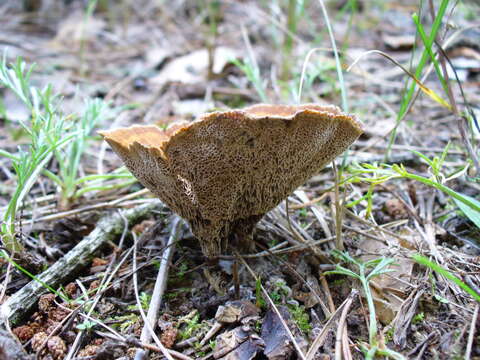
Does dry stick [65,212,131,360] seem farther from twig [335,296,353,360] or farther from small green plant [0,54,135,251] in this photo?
twig [335,296,353,360]

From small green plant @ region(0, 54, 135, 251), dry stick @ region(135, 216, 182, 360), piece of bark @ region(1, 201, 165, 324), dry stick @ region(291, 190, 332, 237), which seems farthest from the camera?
dry stick @ region(291, 190, 332, 237)

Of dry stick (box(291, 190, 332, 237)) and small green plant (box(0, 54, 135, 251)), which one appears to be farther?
dry stick (box(291, 190, 332, 237))

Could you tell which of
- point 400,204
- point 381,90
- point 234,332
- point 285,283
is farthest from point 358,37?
point 234,332

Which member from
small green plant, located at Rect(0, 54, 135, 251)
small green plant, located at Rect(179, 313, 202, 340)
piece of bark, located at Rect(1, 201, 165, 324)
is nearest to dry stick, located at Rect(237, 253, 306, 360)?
small green plant, located at Rect(179, 313, 202, 340)

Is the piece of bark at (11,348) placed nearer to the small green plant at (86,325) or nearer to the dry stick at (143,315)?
the small green plant at (86,325)

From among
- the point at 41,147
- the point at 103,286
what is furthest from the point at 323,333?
the point at 41,147

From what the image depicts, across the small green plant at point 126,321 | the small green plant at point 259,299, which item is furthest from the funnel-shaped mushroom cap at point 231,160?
the small green plant at point 126,321
